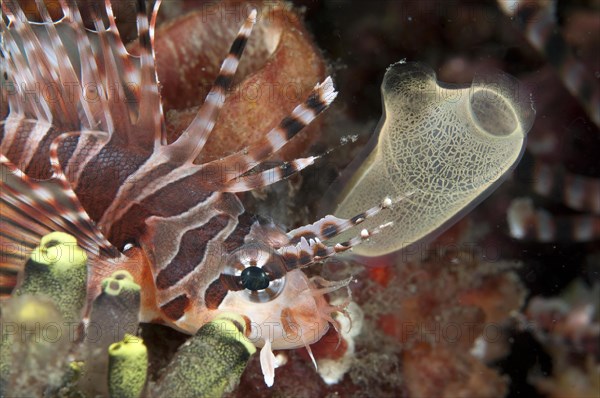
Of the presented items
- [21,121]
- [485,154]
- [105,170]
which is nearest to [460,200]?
[485,154]

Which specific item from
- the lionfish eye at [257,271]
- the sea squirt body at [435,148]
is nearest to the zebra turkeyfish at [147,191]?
the lionfish eye at [257,271]

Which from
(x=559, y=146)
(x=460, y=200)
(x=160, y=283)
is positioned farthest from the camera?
(x=559, y=146)

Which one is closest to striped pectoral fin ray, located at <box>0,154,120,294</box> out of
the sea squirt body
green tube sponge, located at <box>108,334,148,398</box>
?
green tube sponge, located at <box>108,334,148,398</box>

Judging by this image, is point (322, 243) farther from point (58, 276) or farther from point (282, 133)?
point (58, 276)

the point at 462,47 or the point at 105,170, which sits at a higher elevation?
the point at 105,170

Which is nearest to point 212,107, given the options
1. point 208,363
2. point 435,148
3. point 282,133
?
point 282,133

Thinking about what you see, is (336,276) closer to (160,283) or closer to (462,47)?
(160,283)

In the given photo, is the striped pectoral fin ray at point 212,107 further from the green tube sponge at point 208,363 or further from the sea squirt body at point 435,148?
the green tube sponge at point 208,363
